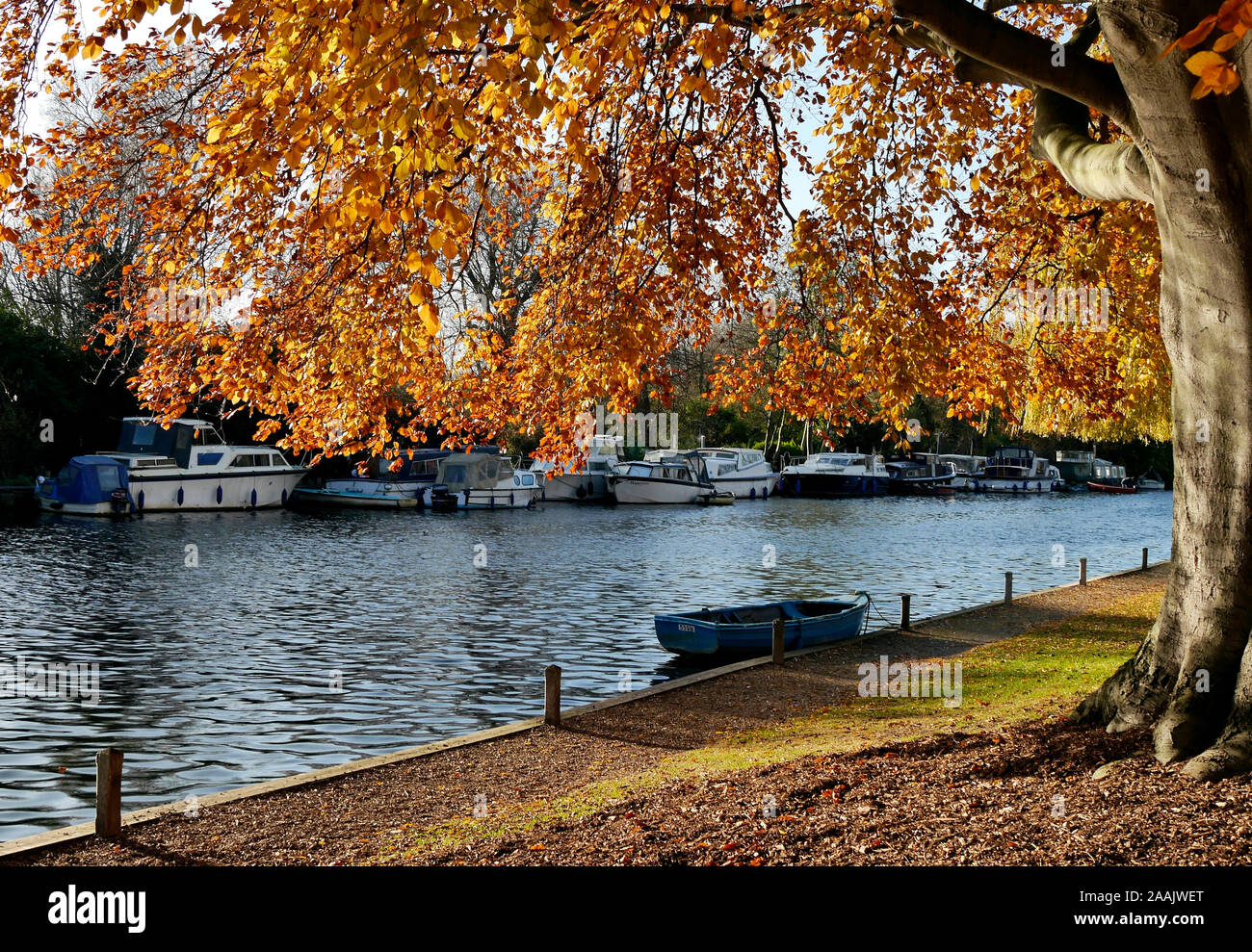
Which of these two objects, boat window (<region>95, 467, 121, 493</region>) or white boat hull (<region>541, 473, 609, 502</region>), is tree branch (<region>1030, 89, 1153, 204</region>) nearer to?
boat window (<region>95, 467, 121, 493</region>)

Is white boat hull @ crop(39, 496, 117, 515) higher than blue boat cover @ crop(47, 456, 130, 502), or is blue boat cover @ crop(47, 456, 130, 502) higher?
blue boat cover @ crop(47, 456, 130, 502)

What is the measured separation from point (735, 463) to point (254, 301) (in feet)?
196

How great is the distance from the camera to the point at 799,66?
43.7ft

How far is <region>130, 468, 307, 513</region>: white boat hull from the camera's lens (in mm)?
48094

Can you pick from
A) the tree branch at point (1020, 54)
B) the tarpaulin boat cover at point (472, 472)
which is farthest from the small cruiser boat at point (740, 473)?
the tree branch at point (1020, 54)

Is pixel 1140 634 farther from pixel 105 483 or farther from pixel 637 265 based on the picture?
pixel 105 483

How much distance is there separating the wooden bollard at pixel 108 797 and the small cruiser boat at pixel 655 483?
54.3 meters

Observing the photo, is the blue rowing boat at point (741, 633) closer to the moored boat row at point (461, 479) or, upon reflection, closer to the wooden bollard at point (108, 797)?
the wooden bollard at point (108, 797)

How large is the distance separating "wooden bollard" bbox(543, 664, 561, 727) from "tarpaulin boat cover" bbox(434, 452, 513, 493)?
45.3m

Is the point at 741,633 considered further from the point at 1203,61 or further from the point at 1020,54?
the point at 1203,61

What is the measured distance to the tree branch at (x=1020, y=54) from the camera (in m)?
7.95

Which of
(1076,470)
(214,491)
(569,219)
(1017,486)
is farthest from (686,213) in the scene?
(1076,470)

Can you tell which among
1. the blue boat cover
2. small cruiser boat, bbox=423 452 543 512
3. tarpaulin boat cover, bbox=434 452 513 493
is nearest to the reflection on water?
→ the blue boat cover
